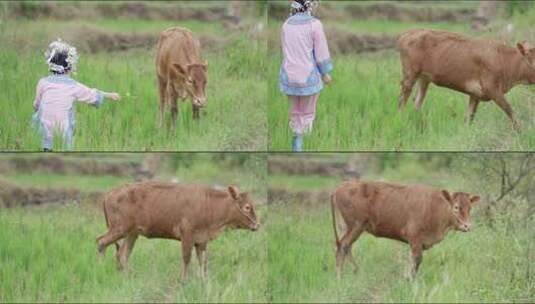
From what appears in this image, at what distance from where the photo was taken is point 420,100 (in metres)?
5.79

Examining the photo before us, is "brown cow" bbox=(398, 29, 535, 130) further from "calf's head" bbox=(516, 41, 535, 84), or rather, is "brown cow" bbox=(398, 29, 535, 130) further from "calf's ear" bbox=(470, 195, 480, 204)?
"calf's ear" bbox=(470, 195, 480, 204)

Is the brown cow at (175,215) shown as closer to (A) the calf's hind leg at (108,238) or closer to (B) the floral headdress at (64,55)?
(A) the calf's hind leg at (108,238)

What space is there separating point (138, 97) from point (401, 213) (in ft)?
3.94

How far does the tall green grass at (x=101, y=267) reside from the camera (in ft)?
18.6

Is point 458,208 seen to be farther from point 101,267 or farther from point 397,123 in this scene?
point 101,267

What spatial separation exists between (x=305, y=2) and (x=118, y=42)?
2.78 feet

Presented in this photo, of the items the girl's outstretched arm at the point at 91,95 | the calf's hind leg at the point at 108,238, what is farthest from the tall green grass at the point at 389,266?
the girl's outstretched arm at the point at 91,95

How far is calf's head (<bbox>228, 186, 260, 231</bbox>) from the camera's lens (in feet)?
18.8

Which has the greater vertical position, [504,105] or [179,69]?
[179,69]

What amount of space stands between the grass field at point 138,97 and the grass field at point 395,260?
299 millimetres

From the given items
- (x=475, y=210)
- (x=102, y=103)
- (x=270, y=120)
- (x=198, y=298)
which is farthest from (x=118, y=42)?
(x=475, y=210)

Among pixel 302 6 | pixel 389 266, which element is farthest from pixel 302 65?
pixel 389 266

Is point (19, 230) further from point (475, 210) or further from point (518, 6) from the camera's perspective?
point (518, 6)

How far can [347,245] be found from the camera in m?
5.75
